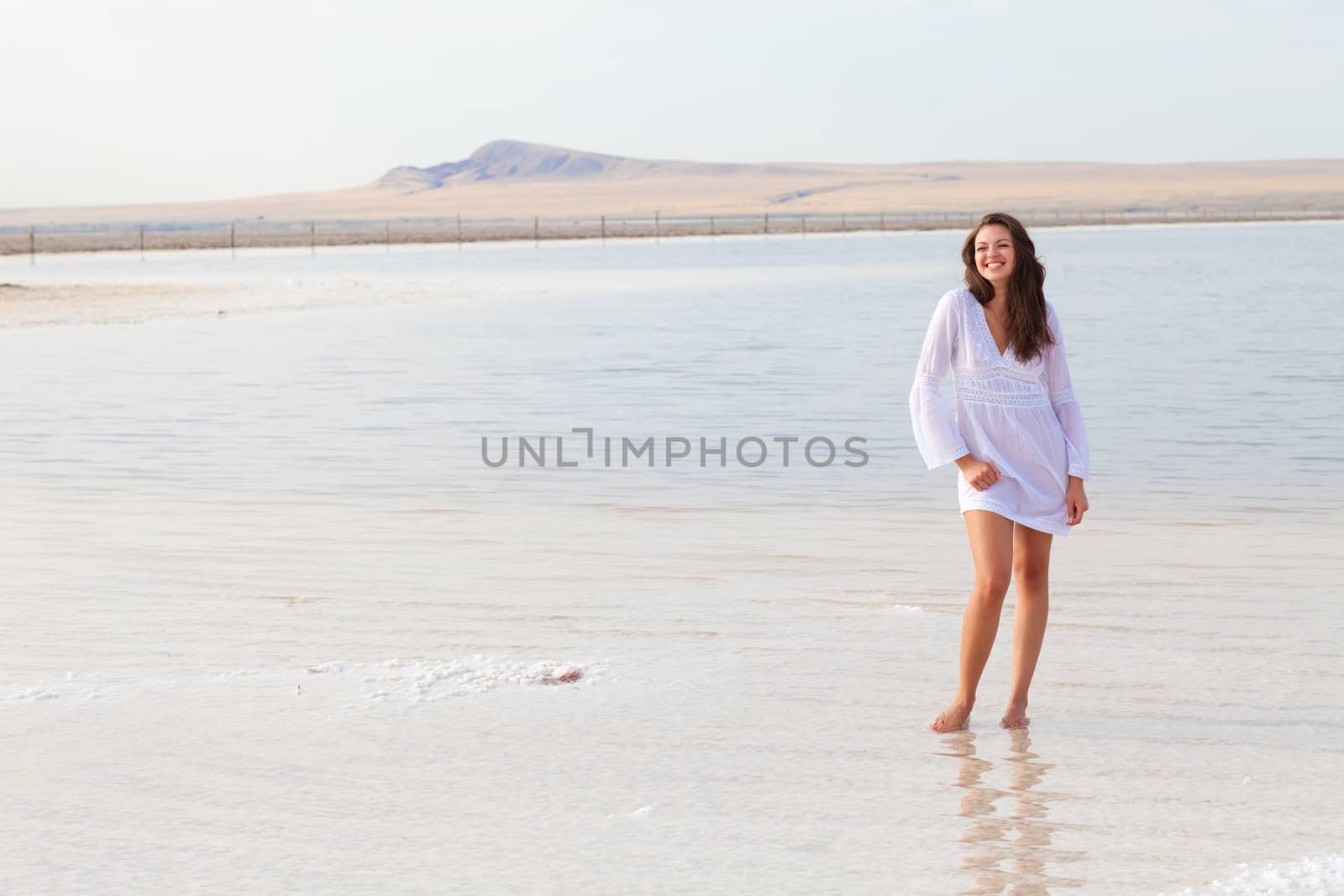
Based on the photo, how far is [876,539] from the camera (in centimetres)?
708

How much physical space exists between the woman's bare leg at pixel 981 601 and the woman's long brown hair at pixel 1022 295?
0.46 meters

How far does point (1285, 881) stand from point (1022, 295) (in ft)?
5.30

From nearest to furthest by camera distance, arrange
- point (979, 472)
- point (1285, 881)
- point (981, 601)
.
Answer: point (1285, 881) → point (979, 472) → point (981, 601)

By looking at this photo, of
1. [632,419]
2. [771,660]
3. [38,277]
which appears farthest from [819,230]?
[771,660]

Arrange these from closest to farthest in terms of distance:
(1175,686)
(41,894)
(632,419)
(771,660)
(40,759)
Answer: (41,894), (40,759), (1175,686), (771,660), (632,419)

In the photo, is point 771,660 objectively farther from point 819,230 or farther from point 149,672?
point 819,230

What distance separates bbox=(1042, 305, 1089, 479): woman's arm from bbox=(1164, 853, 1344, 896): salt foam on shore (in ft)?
4.01

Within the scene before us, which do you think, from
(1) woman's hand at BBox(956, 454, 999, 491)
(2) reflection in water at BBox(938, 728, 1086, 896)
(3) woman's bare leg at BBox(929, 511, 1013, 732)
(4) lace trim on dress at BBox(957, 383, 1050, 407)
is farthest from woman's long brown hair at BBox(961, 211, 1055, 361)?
(2) reflection in water at BBox(938, 728, 1086, 896)

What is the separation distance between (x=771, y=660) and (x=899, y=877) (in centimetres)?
170

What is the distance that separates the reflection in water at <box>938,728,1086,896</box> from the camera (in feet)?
10.5

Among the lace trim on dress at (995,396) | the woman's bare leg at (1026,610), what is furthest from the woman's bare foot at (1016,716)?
the lace trim on dress at (995,396)

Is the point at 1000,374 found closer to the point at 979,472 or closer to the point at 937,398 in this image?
the point at 937,398

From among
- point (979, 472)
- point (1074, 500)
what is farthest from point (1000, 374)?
point (1074, 500)

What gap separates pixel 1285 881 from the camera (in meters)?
3.16
